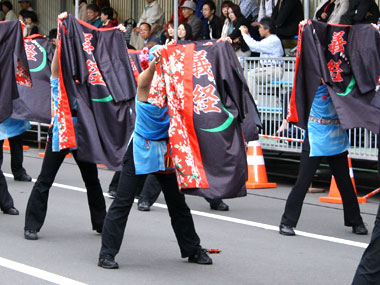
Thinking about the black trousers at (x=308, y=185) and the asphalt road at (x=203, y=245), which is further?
the black trousers at (x=308, y=185)

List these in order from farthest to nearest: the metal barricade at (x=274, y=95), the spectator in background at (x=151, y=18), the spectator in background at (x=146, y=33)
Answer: the spectator in background at (x=151, y=18) → the spectator in background at (x=146, y=33) → the metal barricade at (x=274, y=95)

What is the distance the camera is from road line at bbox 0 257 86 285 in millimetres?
6328

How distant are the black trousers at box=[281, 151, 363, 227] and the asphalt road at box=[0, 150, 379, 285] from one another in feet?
0.65

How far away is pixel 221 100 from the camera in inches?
249

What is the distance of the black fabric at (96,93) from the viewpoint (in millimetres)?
7594

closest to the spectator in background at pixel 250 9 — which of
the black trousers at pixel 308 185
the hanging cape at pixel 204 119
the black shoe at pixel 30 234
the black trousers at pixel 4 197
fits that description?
the black trousers at pixel 308 185

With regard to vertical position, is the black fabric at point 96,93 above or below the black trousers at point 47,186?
above

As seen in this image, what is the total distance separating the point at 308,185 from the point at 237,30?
6.17 meters

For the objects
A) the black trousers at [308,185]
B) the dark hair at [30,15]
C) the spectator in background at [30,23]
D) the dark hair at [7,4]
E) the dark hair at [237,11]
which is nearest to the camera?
the black trousers at [308,185]

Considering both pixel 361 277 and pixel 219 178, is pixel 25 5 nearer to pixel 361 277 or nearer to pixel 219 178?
pixel 219 178

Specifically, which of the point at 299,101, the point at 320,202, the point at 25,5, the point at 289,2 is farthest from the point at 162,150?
the point at 25,5

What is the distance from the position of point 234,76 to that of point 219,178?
2.71ft

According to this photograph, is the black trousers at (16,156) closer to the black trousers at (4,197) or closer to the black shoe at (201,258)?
the black trousers at (4,197)

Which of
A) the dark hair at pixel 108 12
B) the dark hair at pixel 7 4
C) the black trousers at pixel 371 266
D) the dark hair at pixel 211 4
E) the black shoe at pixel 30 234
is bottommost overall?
the black shoe at pixel 30 234
